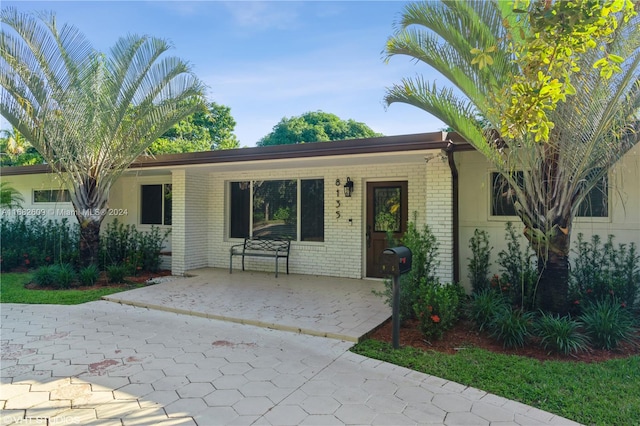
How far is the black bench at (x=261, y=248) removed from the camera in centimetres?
905

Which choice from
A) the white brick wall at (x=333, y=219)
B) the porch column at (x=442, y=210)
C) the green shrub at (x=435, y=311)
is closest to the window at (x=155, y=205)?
the white brick wall at (x=333, y=219)

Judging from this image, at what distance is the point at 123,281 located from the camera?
815cm

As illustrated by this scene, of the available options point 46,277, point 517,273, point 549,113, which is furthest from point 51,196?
point 549,113

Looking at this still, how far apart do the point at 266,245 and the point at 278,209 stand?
952mm

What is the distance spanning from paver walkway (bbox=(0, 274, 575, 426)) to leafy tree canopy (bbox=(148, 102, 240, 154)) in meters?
19.0

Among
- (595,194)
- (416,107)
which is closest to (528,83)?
(416,107)

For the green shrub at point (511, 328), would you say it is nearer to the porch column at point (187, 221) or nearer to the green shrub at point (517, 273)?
the green shrub at point (517, 273)

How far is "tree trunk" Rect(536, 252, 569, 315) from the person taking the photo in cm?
462

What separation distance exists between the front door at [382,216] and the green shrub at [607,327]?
3998 mm

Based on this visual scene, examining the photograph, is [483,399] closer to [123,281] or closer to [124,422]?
[124,422]

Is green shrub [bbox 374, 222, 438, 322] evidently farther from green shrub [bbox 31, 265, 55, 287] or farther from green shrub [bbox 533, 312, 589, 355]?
green shrub [bbox 31, 265, 55, 287]

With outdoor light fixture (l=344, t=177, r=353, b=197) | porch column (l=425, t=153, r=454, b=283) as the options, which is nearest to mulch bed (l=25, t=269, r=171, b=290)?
outdoor light fixture (l=344, t=177, r=353, b=197)

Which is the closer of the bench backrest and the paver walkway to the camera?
the paver walkway

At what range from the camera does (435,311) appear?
184 inches
